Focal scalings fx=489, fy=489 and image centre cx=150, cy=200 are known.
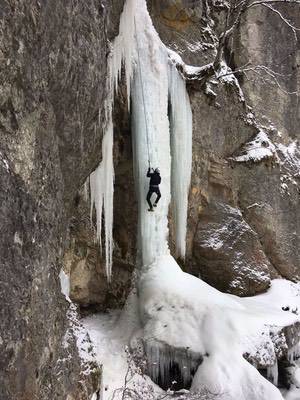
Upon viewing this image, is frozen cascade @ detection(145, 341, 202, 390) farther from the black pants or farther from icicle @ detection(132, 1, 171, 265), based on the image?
the black pants

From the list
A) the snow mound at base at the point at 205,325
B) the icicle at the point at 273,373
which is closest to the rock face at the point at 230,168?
the snow mound at base at the point at 205,325

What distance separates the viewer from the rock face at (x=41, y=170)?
407 cm

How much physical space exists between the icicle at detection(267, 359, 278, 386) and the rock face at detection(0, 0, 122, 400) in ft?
11.4

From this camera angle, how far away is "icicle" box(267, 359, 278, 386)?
853cm

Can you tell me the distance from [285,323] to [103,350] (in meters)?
3.55

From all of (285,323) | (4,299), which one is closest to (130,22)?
(285,323)


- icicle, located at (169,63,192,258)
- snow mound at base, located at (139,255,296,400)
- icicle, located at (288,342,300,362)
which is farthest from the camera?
icicle, located at (169,63,192,258)

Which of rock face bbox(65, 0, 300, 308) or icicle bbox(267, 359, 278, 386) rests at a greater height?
rock face bbox(65, 0, 300, 308)

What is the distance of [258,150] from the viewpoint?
44.7 feet

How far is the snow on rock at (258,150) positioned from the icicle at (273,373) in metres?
6.11

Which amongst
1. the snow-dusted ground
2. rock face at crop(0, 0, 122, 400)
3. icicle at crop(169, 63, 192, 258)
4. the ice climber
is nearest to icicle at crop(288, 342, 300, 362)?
the snow-dusted ground

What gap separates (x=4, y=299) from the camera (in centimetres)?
390

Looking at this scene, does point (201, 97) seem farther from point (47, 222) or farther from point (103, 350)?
point (47, 222)

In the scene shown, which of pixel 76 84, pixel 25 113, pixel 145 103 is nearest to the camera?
pixel 25 113
